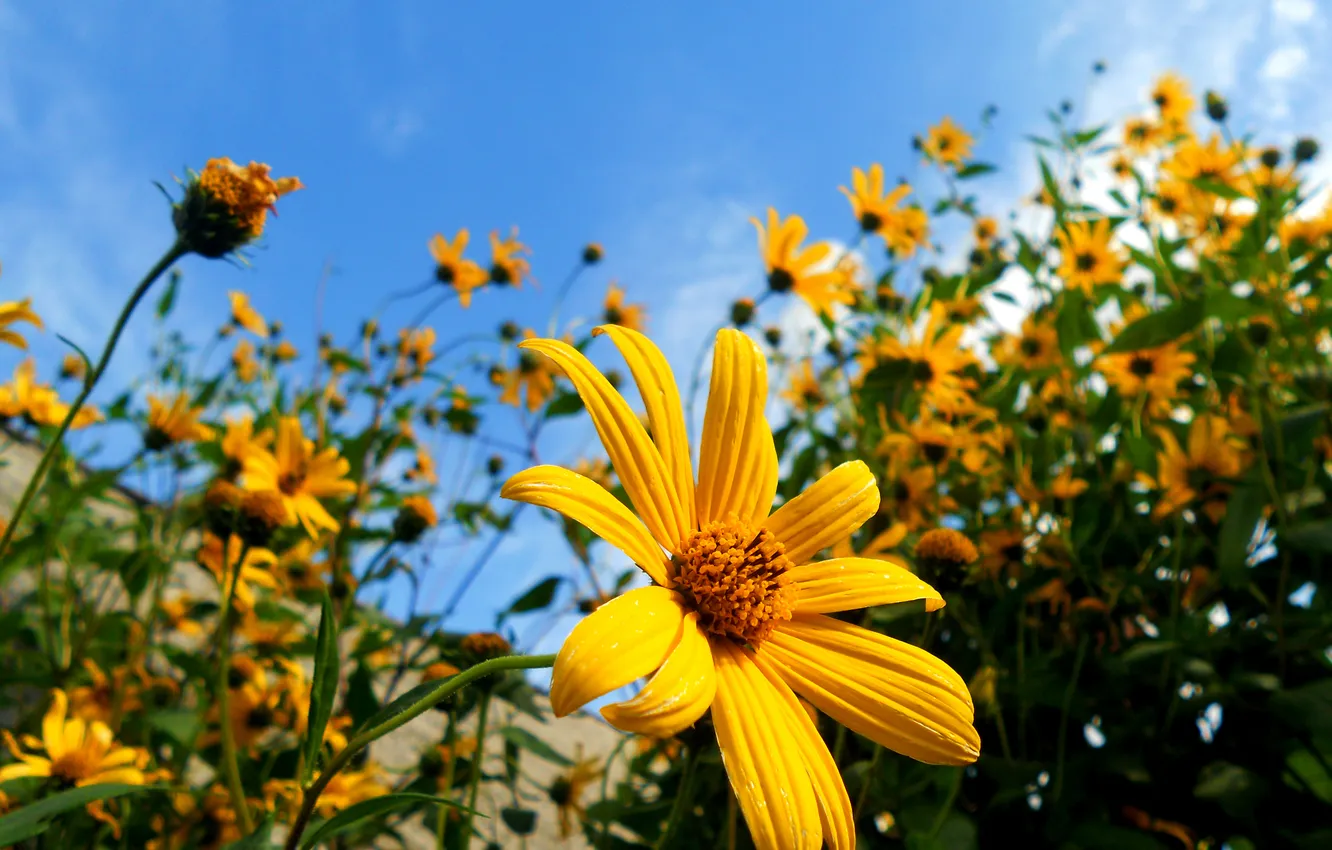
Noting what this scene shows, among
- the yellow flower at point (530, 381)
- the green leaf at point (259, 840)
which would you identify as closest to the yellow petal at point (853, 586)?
the green leaf at point (259, 840)

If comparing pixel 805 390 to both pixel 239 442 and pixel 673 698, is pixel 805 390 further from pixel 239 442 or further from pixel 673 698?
pixel 673 698

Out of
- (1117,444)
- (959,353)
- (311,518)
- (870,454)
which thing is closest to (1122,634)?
(1117,444)

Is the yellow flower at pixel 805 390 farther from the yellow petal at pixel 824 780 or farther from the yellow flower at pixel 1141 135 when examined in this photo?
the yellow petal at pixel 824 780

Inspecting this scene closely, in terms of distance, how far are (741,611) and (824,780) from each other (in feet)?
0.41

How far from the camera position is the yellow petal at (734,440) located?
679 mm

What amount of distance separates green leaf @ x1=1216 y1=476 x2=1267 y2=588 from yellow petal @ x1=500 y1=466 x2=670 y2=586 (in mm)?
1106

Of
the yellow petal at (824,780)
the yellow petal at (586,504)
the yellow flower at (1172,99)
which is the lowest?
the yellow petal at (824,780)

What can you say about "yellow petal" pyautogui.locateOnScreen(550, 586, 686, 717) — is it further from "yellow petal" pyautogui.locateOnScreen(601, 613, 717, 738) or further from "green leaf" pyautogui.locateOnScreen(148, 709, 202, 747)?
"green leaf" pyautogui.locateOnScreen(148, 709, 202, 747)

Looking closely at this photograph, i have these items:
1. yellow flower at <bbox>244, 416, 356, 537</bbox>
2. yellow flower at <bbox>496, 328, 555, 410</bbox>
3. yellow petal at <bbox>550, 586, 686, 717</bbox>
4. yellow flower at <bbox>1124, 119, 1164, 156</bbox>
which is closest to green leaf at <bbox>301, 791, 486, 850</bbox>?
yellow petal at <bbox>550, 586, 686, 717</bbox>

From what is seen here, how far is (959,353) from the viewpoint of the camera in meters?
1.93

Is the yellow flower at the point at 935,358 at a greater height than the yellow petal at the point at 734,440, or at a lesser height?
greater

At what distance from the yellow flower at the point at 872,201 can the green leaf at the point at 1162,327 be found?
1.08 meters

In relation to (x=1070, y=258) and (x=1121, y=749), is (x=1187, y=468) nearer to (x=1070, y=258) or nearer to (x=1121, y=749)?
(x=1121, y=749)

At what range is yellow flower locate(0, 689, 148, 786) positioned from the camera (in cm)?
121
